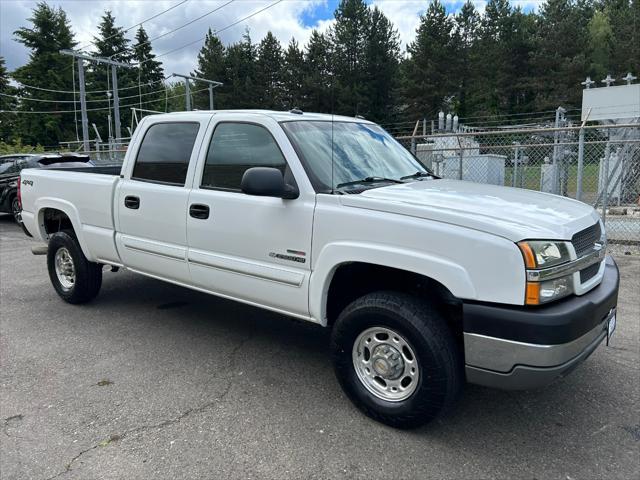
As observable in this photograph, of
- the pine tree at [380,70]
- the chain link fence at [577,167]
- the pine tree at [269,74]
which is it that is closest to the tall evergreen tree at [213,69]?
the pine tree at [269,74]

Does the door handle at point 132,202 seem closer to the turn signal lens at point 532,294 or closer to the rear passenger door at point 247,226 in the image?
the rear passenger door at point 247,226

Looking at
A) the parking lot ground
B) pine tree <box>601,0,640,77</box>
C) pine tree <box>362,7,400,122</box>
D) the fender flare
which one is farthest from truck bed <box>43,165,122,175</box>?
pine tree <box>601,0,640,77</box>

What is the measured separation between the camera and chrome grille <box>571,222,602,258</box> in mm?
2974

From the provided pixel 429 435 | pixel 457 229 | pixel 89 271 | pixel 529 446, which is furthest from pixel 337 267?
pixel 89 271

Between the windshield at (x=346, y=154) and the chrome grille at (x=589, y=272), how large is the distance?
143cm

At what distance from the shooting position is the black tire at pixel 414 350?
2.93 metres

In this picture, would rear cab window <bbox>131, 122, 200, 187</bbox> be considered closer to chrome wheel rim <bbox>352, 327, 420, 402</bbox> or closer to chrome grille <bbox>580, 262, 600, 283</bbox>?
chrome wheel rim <bbox>352, 327, 420, 402</bbox>

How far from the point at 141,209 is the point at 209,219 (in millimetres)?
941

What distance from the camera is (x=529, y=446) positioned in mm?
3051

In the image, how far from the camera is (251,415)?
11.1ft

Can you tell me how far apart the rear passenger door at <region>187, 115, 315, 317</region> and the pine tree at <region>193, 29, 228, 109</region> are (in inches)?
1784

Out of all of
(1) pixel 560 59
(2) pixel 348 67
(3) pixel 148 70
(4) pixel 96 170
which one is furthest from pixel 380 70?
(4) pixel 96 170

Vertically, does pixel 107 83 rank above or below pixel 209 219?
above

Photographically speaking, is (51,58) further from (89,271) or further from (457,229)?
(457,229)
